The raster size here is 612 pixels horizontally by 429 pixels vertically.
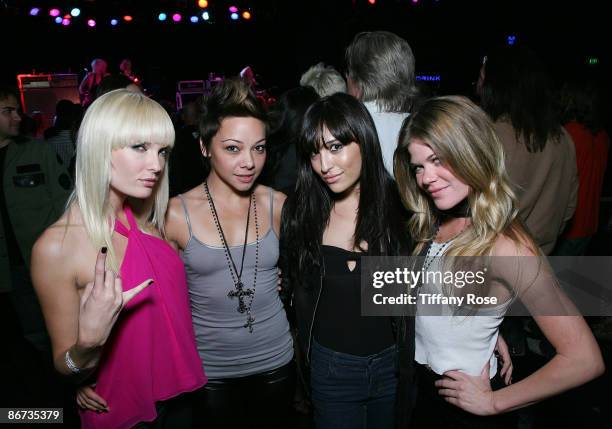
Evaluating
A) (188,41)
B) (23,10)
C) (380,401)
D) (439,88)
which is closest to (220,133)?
(380,401)

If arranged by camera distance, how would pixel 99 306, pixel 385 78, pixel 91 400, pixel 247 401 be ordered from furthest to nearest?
pixel 385 78 → pixel 247 401 → pixel 91 400 → pixel 99 306

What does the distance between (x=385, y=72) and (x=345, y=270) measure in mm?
1220

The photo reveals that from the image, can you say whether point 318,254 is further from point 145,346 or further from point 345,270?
point 145,346

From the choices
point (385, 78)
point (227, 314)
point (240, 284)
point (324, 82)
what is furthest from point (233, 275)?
point (324, 82)

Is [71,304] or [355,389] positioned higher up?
[71,304]

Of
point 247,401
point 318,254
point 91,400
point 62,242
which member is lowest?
point 247,401

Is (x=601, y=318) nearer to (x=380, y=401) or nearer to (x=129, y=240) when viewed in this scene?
(x=380, y=401)

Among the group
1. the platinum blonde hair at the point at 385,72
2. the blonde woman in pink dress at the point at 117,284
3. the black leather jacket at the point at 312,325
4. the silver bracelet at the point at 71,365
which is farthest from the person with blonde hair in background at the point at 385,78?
the silver bracelet at the point at 71,365

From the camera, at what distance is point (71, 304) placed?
1409mm

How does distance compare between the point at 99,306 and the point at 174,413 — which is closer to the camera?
the point at 99,306

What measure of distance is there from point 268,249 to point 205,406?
27.8 inches

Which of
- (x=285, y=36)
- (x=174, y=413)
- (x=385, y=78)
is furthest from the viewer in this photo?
(x=285, y=36)

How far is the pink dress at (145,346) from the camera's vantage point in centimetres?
153

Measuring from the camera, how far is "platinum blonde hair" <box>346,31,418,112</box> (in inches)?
98.4
